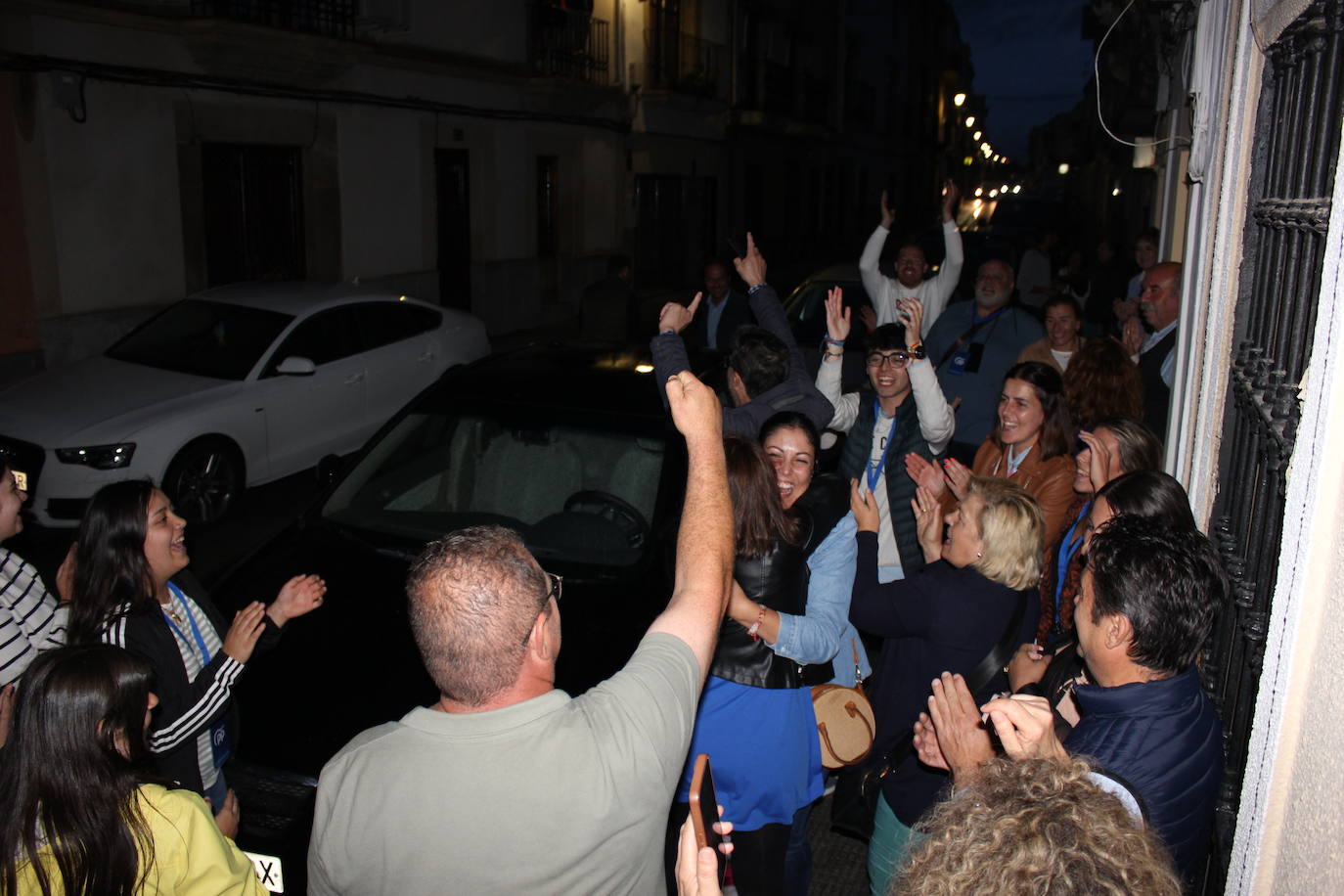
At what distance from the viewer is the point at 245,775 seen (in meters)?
2.96

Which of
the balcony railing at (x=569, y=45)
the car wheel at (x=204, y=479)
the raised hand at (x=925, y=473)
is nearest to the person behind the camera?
the raised hand at (x=925, y=473)

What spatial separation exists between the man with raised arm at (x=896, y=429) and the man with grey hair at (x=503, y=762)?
8.63 feet

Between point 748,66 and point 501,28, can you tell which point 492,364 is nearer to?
point 501,28

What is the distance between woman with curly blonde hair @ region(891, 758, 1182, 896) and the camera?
4.42 ft

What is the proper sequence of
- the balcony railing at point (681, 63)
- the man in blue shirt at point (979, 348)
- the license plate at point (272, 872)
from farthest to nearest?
the balcony railing at point (681, 63) → the man in blue shirt at point (979, 348) → the license plate at point (272, 872)

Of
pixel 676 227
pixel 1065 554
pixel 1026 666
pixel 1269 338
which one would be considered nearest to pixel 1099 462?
pixel 1065 554

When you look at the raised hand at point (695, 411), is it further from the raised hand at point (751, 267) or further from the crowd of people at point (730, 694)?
the raised hand at point (751, 267)

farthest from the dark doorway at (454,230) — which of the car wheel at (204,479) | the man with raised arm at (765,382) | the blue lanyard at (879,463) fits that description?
the blue lanyard at (879,463)

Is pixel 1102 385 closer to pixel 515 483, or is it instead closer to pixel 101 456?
pixel 515 483

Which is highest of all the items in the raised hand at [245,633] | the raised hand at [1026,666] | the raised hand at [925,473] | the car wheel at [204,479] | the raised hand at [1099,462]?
the raised hand at [1099,462]

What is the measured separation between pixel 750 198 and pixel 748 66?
3.69m

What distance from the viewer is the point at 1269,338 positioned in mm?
2465

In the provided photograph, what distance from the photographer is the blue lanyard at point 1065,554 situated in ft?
11.2

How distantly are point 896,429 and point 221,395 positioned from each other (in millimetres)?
5194
